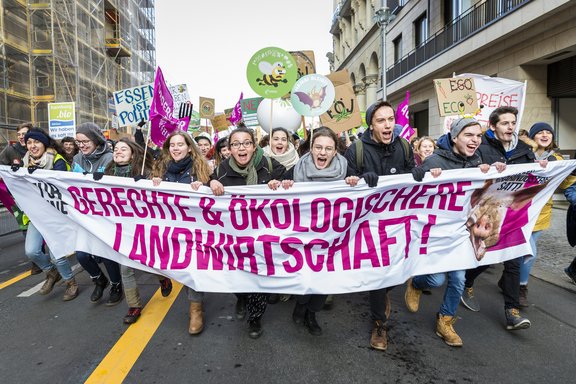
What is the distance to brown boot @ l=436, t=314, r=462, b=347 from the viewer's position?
3.03 meters

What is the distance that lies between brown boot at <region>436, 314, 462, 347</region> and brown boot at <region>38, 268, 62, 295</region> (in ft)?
13.2

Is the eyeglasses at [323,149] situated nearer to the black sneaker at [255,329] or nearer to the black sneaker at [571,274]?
the black sneaker at [255,329]

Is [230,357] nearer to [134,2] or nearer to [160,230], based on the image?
[160,230]

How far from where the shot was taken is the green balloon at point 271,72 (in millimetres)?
4164

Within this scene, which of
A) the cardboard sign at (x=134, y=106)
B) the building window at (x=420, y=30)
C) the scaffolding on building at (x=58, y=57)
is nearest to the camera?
the cardboard sign at (x=134, y=106)

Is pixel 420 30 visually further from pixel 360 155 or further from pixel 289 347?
pixel 289 347

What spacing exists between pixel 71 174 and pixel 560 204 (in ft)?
36.1

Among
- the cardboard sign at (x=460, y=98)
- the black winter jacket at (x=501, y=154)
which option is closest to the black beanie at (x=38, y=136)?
the black winter jacket at (x=501, y=154)

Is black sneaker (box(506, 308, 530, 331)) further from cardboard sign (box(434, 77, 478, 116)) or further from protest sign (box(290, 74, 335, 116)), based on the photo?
cardboard sign (box(434, 77, 478, 116))

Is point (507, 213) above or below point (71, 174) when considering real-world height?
below

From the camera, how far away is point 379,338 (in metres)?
3.01

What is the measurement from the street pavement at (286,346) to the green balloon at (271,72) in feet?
7.54

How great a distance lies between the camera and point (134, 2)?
33.7m

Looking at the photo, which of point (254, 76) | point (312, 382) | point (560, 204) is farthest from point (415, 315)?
point (560, 204)
